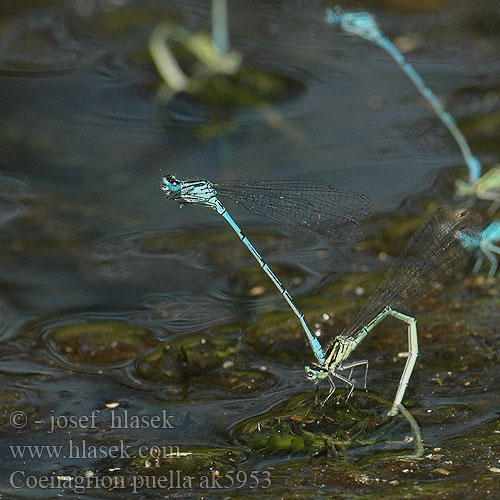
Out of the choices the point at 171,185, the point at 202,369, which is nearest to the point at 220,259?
the point at 202,369

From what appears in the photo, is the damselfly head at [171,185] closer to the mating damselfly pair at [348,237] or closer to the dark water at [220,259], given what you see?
the mating damselfly pair at [348,237]

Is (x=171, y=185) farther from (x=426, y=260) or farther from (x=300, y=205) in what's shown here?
(x=426, y=260)

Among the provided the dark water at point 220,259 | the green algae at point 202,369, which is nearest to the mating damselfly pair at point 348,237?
the dark water at point 220,259

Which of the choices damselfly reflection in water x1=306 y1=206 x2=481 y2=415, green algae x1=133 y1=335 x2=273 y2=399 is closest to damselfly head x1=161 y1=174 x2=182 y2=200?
green algae x1=133 y1=335 x2=273 y2=399

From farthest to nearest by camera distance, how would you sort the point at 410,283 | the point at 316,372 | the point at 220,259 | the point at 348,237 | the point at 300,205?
1. the point at 220,259
2. the point at 300,205
3. the point at 348,237
4. the point at 410,283
5. the point at 316,372

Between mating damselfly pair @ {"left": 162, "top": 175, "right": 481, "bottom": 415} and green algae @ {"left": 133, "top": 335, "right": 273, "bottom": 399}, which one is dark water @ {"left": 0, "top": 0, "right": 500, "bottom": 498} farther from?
mating damselfly pair @ {"left": 162, "top": 175, "right": 481, "bottom": 415}
